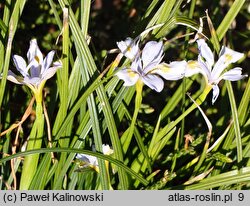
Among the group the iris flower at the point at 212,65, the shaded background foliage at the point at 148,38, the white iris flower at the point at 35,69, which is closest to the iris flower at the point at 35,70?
the white iris flower at the point at 35,69

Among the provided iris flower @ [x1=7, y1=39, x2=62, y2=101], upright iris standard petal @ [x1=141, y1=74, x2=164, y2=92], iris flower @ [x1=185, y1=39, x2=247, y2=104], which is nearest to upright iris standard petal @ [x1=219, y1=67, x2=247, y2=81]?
iris flower @ [x1=185, y1=39, x2=247, y2=104]

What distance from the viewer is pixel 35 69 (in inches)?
39.8

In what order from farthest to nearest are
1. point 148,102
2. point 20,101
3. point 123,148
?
point 148,102, point 20,101, point 123,148

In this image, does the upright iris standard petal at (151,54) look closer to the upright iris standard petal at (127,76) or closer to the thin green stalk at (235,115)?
the upright iris standard petal at (127,76)

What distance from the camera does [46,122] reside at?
1.15 metres

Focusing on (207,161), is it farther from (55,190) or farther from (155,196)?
(55,190)

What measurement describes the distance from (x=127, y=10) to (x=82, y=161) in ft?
2.73

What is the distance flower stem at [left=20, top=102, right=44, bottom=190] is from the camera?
3.40 ft

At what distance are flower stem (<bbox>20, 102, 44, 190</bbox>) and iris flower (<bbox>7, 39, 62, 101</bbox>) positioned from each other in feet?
0.20

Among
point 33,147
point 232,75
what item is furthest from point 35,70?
point 232,75

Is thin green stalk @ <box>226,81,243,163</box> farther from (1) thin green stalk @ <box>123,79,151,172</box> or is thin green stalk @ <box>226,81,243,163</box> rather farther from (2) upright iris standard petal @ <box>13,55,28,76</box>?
(2) upright iris standard petal @ <box>13,55,28,76</box>

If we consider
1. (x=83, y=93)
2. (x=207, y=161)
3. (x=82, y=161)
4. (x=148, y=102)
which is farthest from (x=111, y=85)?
(x=148, y=102)

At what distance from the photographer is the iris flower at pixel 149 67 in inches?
37.9

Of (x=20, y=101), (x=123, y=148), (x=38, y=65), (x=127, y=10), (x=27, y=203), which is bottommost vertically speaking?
(x=27, y=203)
